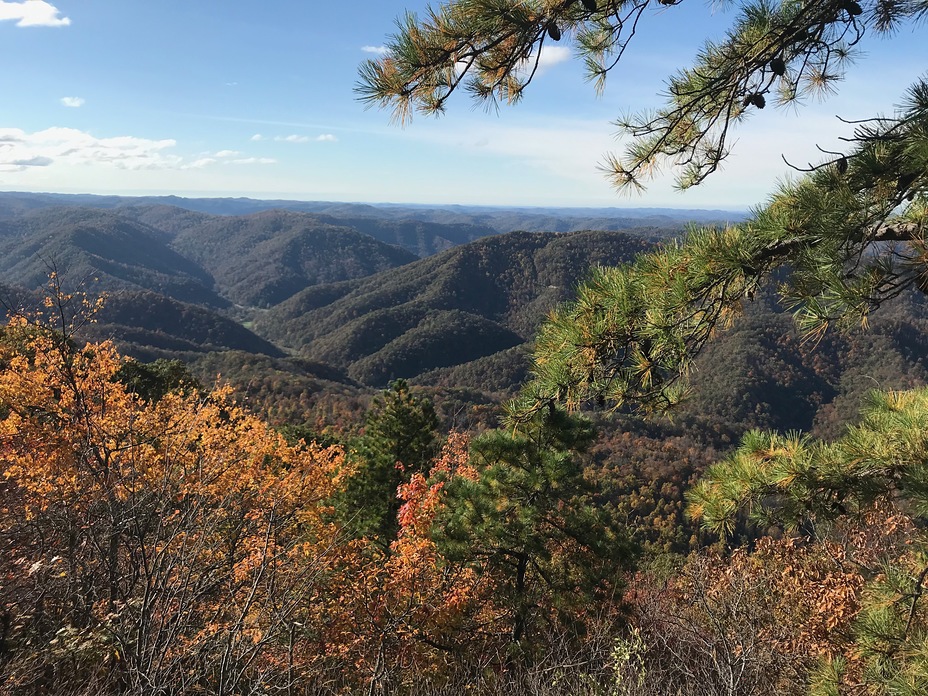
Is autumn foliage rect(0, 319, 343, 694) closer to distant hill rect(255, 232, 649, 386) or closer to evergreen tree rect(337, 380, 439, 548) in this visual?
evergreen tree rect(337, 380, 439, 548)

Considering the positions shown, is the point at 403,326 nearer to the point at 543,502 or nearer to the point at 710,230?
the point at 543,502

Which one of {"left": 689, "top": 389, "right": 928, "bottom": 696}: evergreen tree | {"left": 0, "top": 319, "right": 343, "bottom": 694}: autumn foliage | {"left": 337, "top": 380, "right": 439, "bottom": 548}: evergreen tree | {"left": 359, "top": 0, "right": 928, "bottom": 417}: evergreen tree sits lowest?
{"left": 337, "top": 380, "right": 439, "bottom": 548}: evergreen tree

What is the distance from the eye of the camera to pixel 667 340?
8.65 ft

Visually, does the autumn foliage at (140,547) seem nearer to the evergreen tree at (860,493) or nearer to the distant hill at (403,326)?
the evergreen tree at (860,493)

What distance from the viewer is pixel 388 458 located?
15539 mm

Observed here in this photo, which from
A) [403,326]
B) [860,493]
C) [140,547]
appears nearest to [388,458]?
[140,547]

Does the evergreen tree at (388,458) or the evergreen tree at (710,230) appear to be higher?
the evergreen tree at (710,230)

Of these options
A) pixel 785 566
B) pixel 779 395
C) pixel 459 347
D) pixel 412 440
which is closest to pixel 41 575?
pixel 412 440

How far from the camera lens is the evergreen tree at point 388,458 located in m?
14.9

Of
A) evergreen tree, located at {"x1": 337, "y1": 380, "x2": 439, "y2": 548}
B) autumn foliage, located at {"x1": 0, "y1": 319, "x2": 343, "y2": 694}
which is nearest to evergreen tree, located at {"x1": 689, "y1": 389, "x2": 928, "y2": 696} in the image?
autumn foliage, located at {"x1": 0, "y1": 319, "x2": 343, "y2": 694}

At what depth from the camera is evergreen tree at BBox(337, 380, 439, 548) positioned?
1485 cm

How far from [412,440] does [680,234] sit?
45.7 ft

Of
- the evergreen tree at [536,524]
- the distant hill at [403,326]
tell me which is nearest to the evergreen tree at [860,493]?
the evergreen tree at [536,524]

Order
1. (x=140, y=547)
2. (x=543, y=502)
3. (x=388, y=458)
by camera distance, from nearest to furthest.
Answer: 1. (x=140, y=547)
2. (x=543, y=502)
3. (x=388, y=458)
